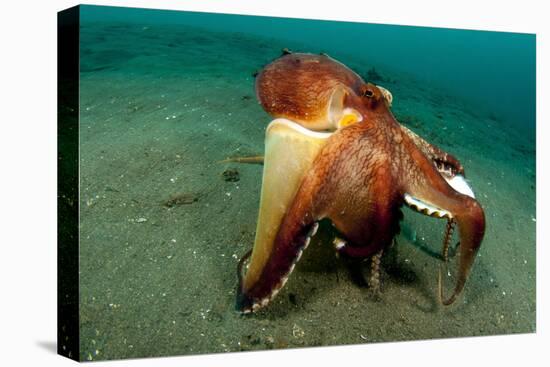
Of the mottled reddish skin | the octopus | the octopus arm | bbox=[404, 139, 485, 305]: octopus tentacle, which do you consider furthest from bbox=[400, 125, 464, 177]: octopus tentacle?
the octopus arm

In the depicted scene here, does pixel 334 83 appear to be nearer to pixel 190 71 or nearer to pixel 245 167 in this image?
pixel 245 167

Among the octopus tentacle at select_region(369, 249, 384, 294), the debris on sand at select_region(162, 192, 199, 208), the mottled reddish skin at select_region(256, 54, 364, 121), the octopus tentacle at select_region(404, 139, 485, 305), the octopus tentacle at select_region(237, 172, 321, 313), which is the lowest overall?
the octopus tentacle at select_region(369, 249, 384, 294)

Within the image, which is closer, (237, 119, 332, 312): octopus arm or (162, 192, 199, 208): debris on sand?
(237, 119, 332, 312): octopus arm

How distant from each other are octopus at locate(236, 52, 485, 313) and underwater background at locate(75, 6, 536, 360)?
1.62ft

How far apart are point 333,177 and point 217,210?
129cm

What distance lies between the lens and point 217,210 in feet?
11.4

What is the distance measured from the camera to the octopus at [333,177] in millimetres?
2434

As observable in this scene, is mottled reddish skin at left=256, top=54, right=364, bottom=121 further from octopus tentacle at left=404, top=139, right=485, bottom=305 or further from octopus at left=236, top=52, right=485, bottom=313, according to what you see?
octopus tentacle at left=404, top=139, right=485, bottom=305

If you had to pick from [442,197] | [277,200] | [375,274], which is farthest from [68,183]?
[442,197]

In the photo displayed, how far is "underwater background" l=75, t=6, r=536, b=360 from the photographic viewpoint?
2898 millimetres

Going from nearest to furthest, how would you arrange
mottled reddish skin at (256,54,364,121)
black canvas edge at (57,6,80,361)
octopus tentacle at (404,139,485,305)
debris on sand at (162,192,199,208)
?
octopus tentacle at (404,139,485,305) → mottled reddish skin at (256,54,364,121) → black canvas edge at (57,6,80,361) → debris on sand at (162,192,199,208)

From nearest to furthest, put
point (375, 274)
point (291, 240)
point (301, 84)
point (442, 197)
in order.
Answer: point (291, 240) → point (442, 197) → point (301, 84) → point (375, 274)

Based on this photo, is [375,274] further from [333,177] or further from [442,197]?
[333,177]

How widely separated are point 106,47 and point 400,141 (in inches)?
95.5
